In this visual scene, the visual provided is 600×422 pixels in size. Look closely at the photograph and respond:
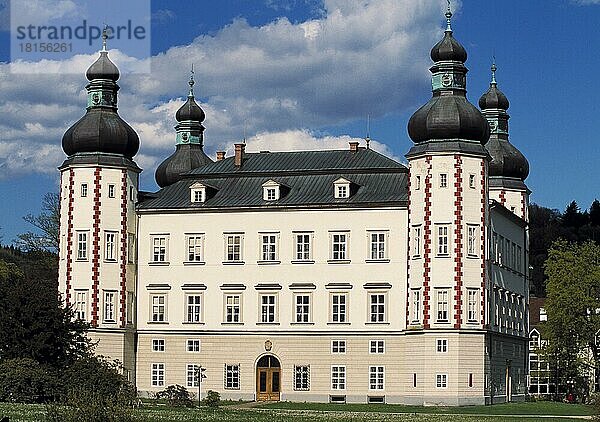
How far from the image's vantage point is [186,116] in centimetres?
7950

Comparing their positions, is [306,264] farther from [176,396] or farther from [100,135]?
[100,135]

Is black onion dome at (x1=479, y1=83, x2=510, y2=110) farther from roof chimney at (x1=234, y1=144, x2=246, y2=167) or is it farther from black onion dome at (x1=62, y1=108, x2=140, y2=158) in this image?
black onion dome at (x1=62, y1=108, x2=140, y2=158)

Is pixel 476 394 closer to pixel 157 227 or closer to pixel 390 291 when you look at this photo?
pixel 390 291

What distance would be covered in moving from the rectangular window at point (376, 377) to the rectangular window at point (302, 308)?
4194 mm

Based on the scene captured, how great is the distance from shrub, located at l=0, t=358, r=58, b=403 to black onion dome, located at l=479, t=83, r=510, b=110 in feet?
139

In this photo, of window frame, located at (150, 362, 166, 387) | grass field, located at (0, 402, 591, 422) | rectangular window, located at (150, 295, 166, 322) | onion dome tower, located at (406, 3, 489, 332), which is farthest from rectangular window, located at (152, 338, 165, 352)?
onion dome tower, located at (406, 3, 489, 332)

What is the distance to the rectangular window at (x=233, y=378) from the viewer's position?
66.4 m

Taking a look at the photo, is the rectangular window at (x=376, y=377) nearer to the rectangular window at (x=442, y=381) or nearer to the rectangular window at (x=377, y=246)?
the rectangular window at (x=442, y=381)

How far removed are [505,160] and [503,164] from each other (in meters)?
0.27

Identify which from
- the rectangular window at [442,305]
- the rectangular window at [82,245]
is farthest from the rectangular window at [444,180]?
the rectangular window at [82,245]

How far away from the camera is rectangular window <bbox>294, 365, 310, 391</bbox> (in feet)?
215

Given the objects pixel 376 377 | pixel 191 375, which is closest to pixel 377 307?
pixel 376 377

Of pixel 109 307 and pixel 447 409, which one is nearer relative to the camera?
pixel 447 409

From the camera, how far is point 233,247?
220 feet
